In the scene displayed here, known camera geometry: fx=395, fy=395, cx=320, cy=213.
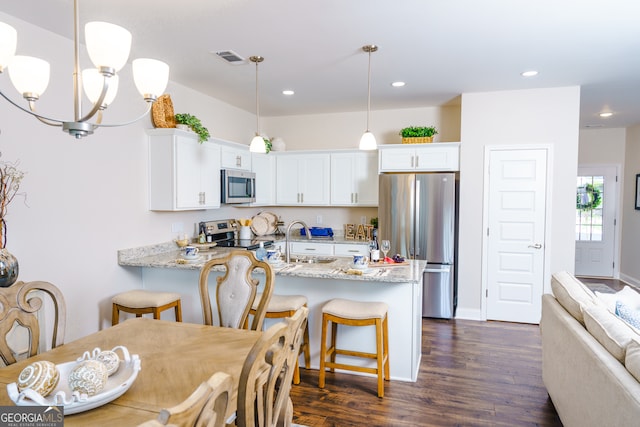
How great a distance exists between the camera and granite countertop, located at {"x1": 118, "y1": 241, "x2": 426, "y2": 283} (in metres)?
2.93

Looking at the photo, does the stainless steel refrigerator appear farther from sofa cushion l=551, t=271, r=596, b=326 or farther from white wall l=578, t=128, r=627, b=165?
white wall l=578, t=128, r=627, b=165

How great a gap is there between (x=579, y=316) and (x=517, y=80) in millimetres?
2756

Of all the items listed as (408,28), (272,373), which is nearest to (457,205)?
(408,28)

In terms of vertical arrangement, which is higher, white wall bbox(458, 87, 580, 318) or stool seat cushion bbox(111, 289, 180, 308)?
white wall bbox(458, 87, 580, 318)

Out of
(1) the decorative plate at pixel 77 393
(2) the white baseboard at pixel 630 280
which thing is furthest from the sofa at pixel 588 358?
(2) the white baseboard at pixel 630 280

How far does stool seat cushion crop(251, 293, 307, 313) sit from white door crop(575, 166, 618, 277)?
6323 mm

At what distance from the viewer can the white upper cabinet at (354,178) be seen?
17.5 feet

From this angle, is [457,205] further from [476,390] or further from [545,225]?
[476,390]

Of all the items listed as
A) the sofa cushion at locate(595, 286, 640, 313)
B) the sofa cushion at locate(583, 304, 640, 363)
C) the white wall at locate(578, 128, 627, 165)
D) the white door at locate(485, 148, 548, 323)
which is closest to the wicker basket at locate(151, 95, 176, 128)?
the white door at locate(485, 148, 548, 323)

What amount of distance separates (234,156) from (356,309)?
2751 millimetres

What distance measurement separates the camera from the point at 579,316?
7.59 feet

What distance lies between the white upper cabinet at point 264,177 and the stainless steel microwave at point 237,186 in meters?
0.17

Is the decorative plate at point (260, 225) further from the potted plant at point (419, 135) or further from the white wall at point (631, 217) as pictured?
the white wall at point (631, 217)

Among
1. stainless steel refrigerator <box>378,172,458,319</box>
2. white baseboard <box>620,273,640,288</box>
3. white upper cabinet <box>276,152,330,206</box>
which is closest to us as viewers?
stainless steel refrigerator <box>378,172,458,319</box>
